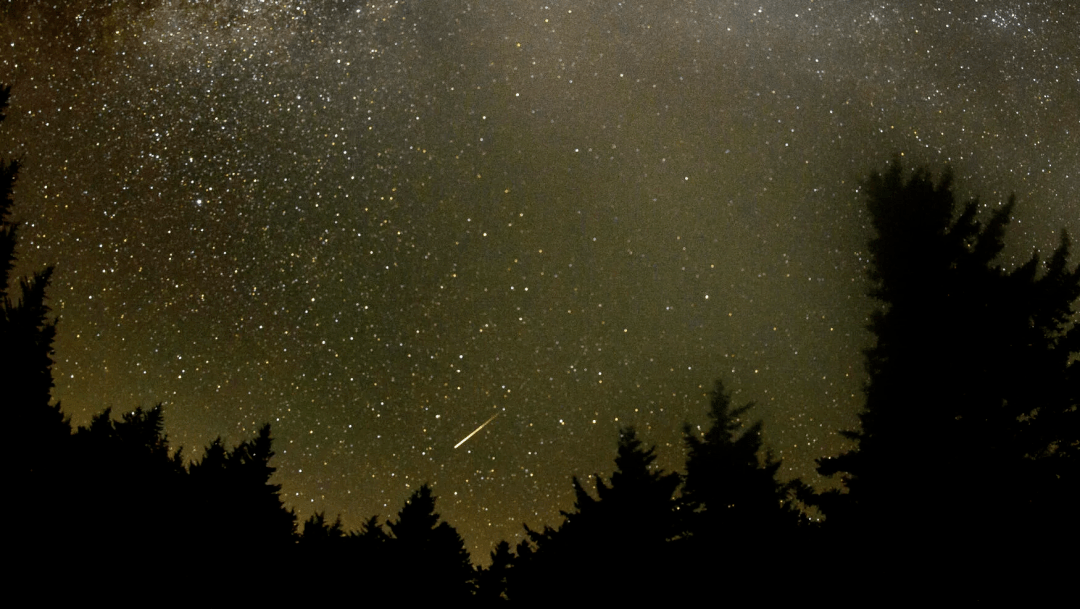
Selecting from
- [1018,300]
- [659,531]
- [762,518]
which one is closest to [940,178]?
[1018,300]

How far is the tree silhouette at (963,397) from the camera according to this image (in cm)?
877

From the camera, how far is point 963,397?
1011 cm

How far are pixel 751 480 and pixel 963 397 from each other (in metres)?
3.44

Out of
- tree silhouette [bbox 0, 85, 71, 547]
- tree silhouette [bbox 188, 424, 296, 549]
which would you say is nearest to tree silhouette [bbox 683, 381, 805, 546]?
tree silhouette [bbox 188, 424, 296, 549]

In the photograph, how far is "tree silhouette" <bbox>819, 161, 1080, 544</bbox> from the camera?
8.77m

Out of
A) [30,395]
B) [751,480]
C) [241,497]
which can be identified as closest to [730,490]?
[751,480]

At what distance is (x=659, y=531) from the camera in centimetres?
983

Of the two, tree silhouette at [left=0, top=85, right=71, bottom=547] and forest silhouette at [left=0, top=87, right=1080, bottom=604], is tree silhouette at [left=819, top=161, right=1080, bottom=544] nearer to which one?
forest silhouette at [left=0, top=87, right=1080, bottom=604]

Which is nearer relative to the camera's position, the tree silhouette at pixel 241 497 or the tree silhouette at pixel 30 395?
the tree silhouette at pixel 30 395

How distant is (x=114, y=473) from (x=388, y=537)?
420 cm

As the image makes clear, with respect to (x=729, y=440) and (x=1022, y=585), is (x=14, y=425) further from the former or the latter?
(x=729, y=440)

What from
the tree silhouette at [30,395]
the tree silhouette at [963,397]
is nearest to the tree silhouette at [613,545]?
the tree silhouette at [963,397]

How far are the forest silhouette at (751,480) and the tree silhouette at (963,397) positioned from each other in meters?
0.03

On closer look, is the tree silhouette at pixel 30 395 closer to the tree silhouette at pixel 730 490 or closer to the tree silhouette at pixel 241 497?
the tree silhouette at pixel 241 497
